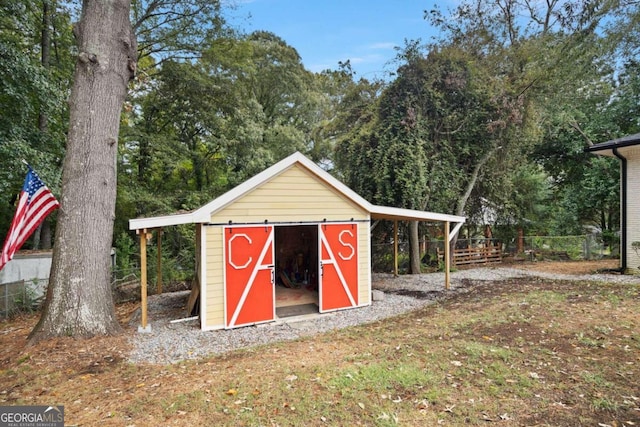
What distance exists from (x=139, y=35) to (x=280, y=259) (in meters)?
9.46

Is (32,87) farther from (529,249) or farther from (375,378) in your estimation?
(529,249)

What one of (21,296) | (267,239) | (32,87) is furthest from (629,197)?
(21,296)

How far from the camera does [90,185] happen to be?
5.68 m

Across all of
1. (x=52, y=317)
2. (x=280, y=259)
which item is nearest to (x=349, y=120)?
(x=280, y=259)

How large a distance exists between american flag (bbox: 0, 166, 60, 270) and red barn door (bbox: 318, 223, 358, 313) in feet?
15.9

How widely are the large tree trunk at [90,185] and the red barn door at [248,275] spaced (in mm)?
1960

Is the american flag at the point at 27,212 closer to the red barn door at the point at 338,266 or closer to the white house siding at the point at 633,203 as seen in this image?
the red barn door at the point at 338,266

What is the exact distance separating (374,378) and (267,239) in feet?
12.3

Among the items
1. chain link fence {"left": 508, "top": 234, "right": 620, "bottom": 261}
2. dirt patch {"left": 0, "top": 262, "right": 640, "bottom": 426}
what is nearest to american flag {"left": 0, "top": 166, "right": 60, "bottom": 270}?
dirt patch {"left": 0, "top": 262, "right": 640, "bottom": 426}

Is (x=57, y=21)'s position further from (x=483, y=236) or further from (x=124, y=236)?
(x=483, y=236)

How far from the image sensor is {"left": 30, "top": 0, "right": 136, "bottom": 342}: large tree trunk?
17.8 ft

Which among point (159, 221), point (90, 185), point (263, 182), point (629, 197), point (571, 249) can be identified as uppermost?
point (263, 182)

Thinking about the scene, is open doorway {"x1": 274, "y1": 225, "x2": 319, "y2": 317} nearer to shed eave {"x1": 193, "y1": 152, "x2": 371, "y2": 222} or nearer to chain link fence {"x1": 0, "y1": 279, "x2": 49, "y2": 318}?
shed eave {"x1": 193, "y1": 152, "x2": 371, "y2": 222}

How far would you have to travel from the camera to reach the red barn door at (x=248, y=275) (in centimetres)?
657
